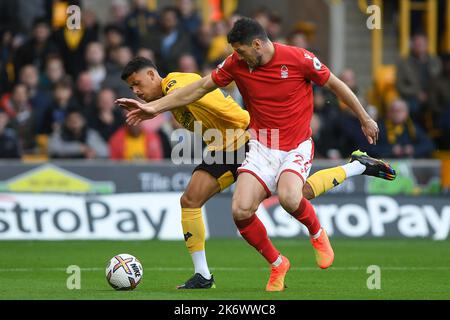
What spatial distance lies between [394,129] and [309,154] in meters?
8.63

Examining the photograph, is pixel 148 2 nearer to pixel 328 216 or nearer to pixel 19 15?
pixel 19 15

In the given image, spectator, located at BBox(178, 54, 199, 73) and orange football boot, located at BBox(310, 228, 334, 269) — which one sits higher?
spectator, located at BBox(178, 54, 199, 73)

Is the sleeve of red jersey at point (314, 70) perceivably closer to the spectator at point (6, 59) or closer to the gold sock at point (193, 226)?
the gold sock at point (193, 226)

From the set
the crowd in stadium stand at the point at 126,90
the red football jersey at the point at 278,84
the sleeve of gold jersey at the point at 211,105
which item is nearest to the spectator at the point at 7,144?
the crowd in stadium stand at the point at 126,90

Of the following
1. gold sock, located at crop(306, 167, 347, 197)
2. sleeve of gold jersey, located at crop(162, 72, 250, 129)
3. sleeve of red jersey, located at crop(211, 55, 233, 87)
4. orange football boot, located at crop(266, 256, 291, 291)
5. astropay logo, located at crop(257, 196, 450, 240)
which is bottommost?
astropay logo, located at crop(257, 196, 450, 240)

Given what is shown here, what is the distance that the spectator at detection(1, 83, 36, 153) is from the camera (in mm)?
18531

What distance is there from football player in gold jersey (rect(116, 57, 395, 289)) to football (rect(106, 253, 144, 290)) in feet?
1.64

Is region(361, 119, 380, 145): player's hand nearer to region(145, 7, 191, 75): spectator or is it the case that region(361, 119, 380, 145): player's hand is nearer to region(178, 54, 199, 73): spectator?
region(178, 54, 199, 73): spectator

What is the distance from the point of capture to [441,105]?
65.4 ft

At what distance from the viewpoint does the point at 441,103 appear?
785 inches

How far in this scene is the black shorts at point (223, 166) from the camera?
10.8 metres

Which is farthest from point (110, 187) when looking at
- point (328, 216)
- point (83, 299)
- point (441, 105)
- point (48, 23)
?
point (83, 299)

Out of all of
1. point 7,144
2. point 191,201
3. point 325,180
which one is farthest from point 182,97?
point 7,144

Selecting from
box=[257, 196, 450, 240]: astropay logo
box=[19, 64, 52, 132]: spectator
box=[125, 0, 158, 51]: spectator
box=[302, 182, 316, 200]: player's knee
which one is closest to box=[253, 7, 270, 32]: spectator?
box=[125, 0, 158, 51]: spectator
